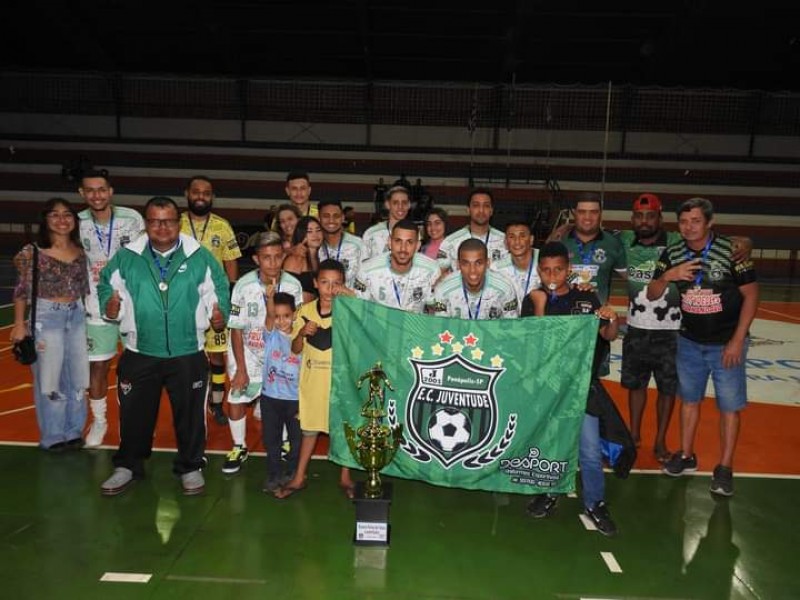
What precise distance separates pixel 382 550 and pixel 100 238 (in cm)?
359

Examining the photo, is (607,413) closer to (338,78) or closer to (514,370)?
(514,370)

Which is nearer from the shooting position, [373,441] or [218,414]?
[373,441]

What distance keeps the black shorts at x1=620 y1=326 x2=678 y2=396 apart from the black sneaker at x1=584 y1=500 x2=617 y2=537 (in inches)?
57.7

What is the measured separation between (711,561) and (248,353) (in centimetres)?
356

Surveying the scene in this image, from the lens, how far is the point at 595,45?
21.3 meters

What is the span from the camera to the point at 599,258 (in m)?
5.32

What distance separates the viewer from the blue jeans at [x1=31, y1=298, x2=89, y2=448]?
5246 mm

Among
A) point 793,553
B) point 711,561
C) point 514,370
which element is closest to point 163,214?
point 514,370

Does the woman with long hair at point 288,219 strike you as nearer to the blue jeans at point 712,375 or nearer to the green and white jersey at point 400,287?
the green and white jersey at point 400,287

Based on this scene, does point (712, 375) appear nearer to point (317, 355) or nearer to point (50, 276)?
point (317, 355)

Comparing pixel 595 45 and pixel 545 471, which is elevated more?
pixel 595 45

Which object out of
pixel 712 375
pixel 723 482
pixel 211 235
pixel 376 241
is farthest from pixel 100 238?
pixel 723 482

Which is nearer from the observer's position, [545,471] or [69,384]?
[545,471]

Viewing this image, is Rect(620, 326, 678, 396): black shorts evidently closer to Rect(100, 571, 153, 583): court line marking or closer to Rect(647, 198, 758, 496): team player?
Rect(647, 198, 758, 496): team player
